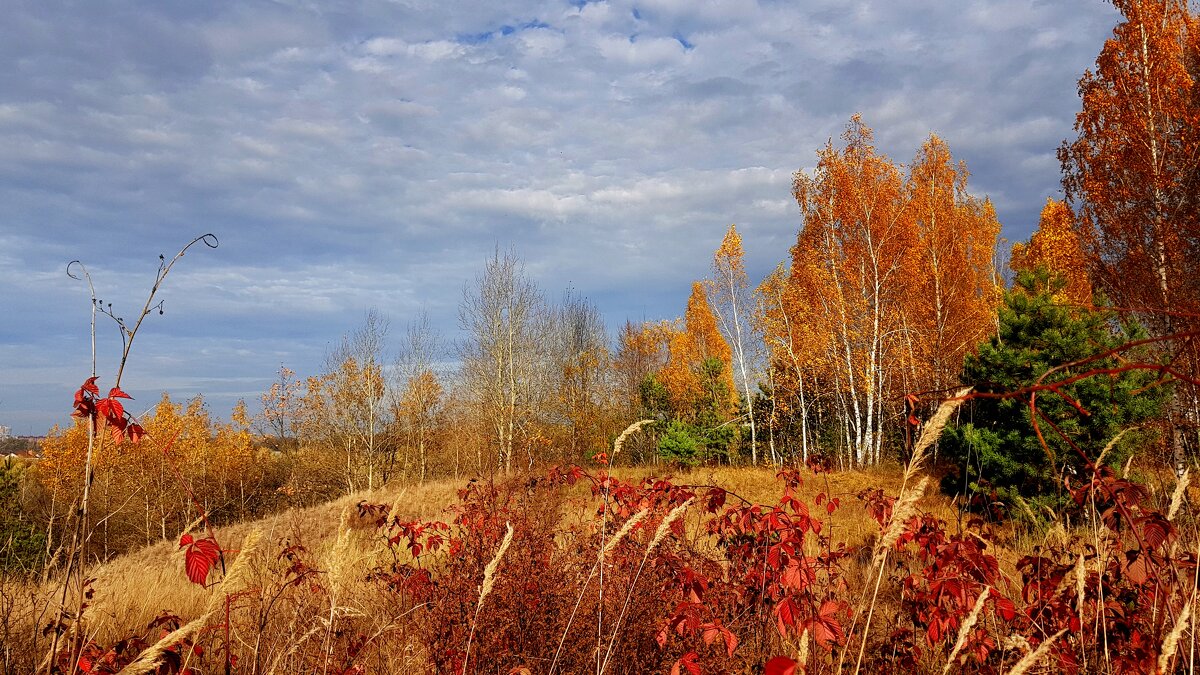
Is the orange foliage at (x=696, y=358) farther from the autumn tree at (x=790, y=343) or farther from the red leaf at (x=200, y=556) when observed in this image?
the red leaf at (x=200, y=556)

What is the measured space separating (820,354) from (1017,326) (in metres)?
10.2

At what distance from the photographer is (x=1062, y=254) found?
802 inches

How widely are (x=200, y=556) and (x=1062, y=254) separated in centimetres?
2435

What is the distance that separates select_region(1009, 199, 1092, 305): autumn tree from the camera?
16047 millimetres

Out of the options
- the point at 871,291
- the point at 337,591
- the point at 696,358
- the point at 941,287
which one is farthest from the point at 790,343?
the point at 337,591

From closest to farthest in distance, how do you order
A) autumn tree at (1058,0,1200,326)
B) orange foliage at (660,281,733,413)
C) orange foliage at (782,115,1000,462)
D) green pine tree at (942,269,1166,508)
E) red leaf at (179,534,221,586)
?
red leaf at (179,534,221,586), green pine tree at (942,269,1166,508), autumn tree at (1058,0,1200,326), orange foliage at (782,115,1000,462), orange foliage at (660,281,733,413)

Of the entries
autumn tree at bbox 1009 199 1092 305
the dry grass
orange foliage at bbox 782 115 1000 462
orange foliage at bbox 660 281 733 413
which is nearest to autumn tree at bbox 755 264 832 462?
orange foliage at bbox 782 115 1000 462

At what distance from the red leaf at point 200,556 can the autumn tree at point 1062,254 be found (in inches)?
618

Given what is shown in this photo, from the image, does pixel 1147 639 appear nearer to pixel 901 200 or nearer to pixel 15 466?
pixel 901 200

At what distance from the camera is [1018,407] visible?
9.75 m

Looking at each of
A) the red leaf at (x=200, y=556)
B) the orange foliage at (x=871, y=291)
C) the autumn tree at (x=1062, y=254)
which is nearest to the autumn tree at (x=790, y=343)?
the orange foliage at (x=871, y=291)

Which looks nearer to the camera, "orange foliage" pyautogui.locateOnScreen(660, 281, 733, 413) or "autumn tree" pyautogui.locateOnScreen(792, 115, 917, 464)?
"autumn tree" pyautogui.locateOnScreen(792, 115, 917, 464)

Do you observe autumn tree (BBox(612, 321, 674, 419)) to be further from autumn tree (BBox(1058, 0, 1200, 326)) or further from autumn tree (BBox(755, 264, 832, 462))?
autumn tree (BBox(1058, 0, 1200, 326))

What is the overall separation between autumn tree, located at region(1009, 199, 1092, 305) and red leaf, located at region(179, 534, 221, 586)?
51.5 ft
